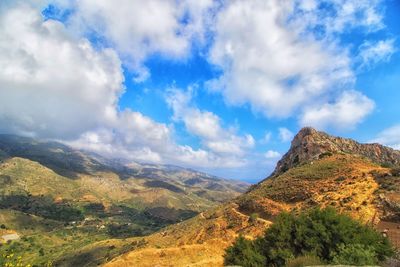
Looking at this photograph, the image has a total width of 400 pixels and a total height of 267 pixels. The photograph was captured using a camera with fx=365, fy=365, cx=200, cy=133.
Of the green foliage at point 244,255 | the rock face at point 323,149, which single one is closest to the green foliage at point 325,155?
the rock face at point 323,149

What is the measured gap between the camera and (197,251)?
4609 centimetres

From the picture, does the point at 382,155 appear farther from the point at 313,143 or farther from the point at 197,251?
the point at 197,251

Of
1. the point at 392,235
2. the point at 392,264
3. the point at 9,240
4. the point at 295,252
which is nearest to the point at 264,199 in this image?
the point at 392,235

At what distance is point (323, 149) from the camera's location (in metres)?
81.9

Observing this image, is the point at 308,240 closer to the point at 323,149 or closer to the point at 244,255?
the point at 244,255

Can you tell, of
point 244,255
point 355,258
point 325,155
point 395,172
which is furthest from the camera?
point 325,155

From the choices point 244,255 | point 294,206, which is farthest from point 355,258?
point 294,206

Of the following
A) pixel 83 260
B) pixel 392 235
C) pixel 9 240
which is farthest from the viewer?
pixel 9 240

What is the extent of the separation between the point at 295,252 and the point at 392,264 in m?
7.34

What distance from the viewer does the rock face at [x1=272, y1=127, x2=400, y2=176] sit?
274ft

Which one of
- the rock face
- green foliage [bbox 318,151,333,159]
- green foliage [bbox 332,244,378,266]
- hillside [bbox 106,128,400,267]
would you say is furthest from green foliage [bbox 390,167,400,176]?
green foliage [bbox 332,244,378,266]

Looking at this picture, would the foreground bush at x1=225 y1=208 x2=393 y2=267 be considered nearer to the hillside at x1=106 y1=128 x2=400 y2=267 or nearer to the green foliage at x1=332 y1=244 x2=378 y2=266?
the green foliage at x1=332 y1=244 x2=378 y2=266

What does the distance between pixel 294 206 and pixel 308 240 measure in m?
29.3

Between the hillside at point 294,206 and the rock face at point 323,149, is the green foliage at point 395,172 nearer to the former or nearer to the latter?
the hillside at point 294,206
